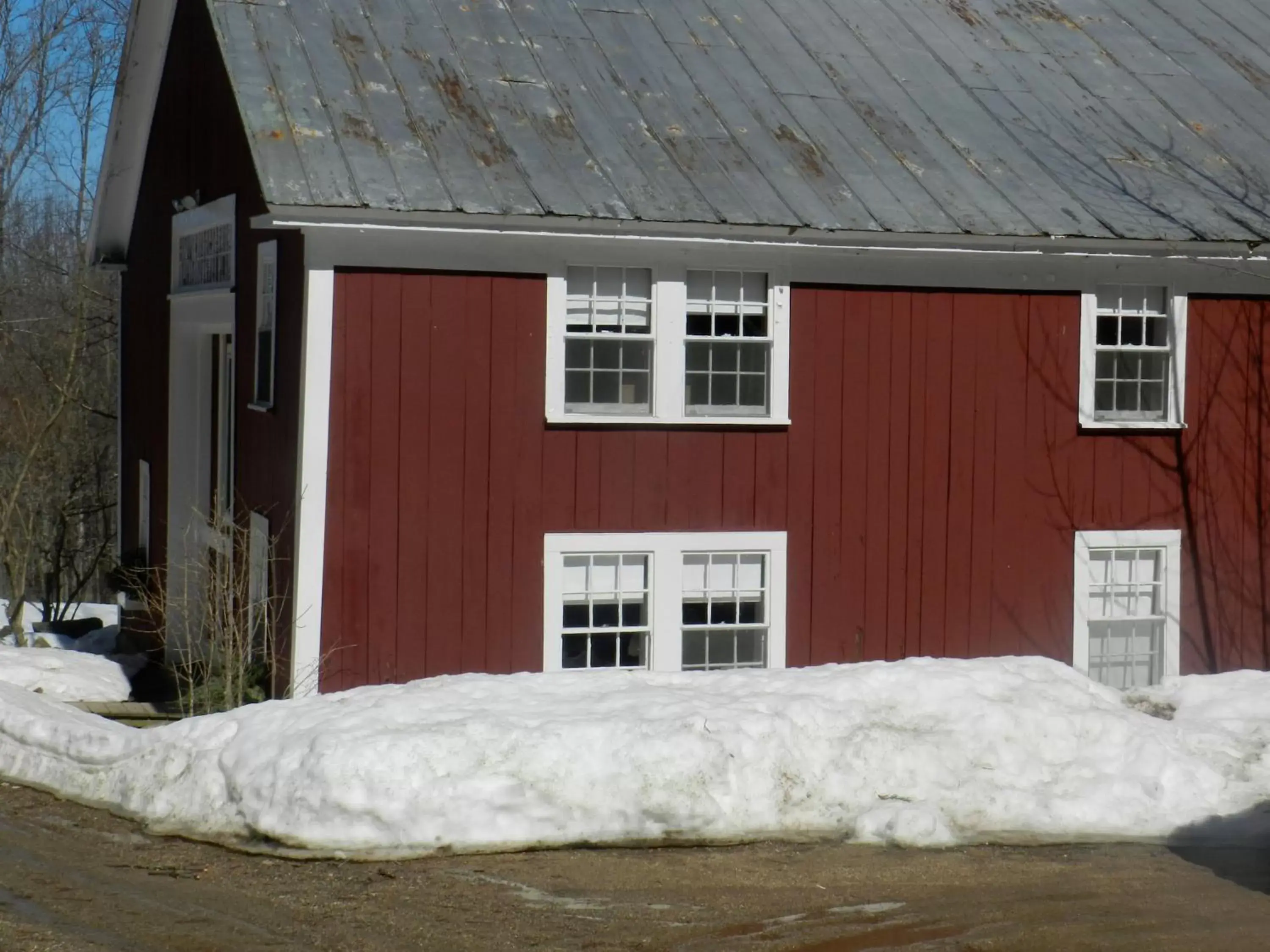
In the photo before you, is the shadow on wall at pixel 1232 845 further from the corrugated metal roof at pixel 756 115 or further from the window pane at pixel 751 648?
the corrugated metal roof at pixel 756 115

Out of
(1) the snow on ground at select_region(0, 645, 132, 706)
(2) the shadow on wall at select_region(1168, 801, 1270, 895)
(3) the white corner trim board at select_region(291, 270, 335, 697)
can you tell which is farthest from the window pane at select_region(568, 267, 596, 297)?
(2) the shadow on wall at select_region(1168, 801, 1270, 895)

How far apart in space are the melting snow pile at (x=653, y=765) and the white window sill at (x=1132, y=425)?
3.17 m

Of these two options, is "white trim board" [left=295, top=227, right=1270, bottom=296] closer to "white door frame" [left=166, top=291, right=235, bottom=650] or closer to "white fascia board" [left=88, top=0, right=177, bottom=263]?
"white door frame" [left=166, top=291, right=235, bottom=650]

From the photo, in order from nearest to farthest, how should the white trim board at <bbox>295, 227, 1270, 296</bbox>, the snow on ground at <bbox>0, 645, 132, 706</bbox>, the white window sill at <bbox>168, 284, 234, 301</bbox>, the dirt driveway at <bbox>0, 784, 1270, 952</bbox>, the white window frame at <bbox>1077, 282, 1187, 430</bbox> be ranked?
the dirt driveway at <bbox>0, 784, 1270, 952</bbox> < the white trim board at <bbox>295, 227, 1270, 296</bbox> < the white window frame at <bbox>1077, 282, 1187, 430</bbox> < the snow on ground at <bbox>0, 645, 132, 706</bbox> < the white window sill at <bbox>168, 284, 234, 301</bbox>

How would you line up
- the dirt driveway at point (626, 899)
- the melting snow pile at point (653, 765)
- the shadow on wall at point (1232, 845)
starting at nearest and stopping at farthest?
the dirt driveway at point (626, 899) → the shadow on wall at point (1232, 845) → the melting snow pile at point (653, 765)

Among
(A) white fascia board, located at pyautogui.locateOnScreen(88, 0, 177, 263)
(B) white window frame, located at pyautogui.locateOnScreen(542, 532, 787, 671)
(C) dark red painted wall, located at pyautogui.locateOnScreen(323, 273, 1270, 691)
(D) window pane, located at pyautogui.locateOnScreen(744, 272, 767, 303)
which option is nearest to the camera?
(C) dark red painted wall, located at pyautogui.locateOnScreen(323, 273, 1270, 691)

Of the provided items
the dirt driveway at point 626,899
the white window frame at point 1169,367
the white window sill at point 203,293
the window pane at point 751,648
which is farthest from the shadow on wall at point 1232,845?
the white window sill at point 203,293

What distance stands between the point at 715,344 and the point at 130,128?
334 inches

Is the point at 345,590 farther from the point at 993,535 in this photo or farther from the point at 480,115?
the point at 993,535

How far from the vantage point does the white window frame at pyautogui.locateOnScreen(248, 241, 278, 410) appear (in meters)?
13.3

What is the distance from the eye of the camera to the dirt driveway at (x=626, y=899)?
25.2 ft

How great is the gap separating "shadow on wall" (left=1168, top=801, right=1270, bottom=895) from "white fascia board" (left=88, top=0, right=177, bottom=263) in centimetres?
1225

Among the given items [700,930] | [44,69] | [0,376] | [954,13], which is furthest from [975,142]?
[0,376]

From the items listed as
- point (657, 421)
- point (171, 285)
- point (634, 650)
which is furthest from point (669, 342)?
point (171, 285)
